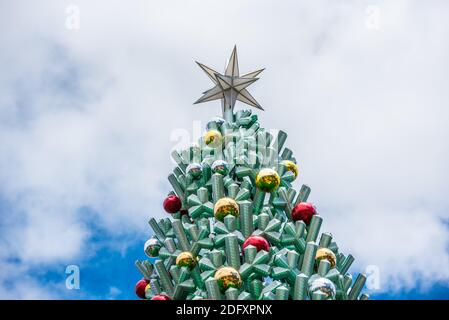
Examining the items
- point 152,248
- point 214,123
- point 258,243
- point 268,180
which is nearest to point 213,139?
point 214,123

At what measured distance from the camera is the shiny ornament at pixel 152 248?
527 inches

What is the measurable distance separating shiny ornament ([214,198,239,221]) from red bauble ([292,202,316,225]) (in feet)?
4.00

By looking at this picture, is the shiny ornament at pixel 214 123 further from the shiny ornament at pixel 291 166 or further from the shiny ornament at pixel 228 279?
the shiny ornament at pixel 228 279

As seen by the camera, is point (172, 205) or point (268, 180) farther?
point (172, 205)

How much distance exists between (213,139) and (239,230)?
2.43m

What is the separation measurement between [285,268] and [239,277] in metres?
0.86

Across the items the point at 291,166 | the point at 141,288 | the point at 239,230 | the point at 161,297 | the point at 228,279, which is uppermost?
the point at 291,166

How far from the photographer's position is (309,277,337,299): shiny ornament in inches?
423

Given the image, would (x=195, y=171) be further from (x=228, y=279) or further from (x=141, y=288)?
(x=228, y=279)

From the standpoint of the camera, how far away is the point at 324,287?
423 inches

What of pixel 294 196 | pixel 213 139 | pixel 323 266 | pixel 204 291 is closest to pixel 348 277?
pixel 323 266

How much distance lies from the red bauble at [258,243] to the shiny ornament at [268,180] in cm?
132

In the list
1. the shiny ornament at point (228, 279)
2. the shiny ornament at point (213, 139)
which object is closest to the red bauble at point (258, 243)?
the shiny ornament at point (228, 279)

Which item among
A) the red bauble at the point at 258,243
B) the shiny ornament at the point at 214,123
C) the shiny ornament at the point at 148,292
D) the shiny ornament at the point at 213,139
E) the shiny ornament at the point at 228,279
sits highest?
the shiny ornament at the point at 214,123
